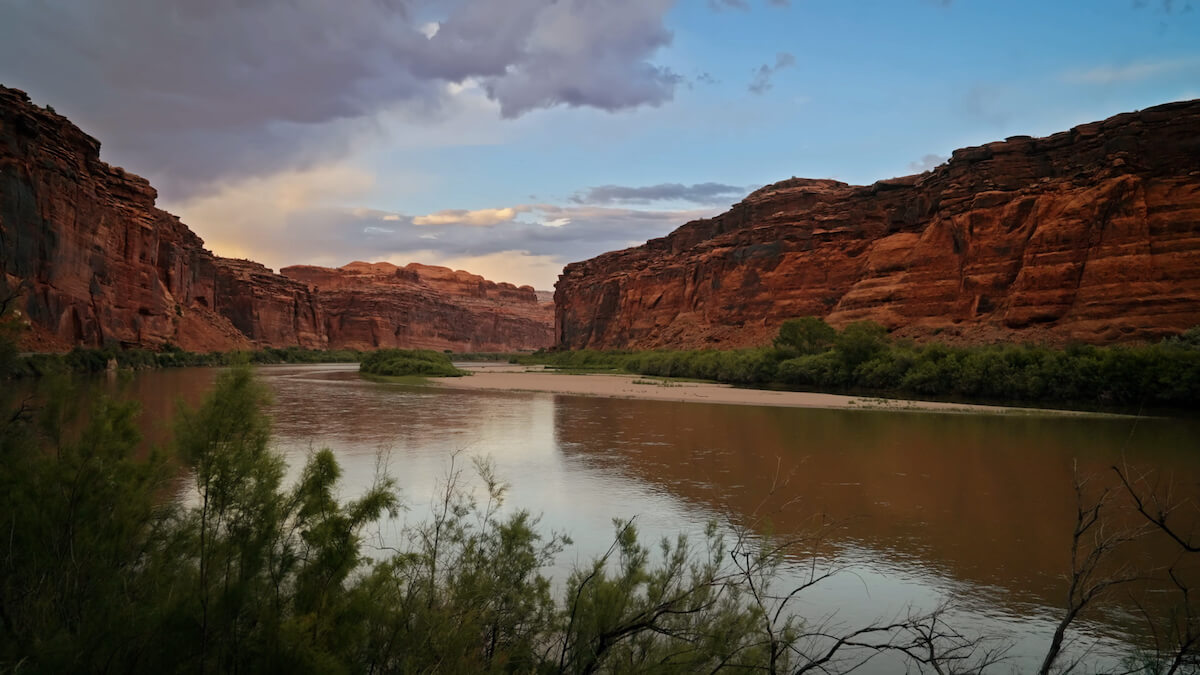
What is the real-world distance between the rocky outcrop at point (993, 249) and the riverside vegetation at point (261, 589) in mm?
36175

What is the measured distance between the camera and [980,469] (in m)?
12.2

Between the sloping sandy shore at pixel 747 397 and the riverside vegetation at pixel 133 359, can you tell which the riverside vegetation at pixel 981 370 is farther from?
the riverside vegetation at pixel 133 359

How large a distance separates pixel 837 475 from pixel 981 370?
18.8m

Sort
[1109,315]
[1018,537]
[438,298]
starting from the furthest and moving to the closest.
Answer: [438,298] → [1109,315] → [1018,537]

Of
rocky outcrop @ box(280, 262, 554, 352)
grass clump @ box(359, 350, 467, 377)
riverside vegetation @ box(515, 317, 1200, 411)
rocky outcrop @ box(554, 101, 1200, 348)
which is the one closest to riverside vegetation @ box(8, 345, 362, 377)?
grass clump @ box(359, 350, 467, 377)

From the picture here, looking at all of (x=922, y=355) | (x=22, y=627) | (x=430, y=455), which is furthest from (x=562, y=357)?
(x=22, y=627)

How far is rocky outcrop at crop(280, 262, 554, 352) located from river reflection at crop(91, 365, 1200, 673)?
347 feet

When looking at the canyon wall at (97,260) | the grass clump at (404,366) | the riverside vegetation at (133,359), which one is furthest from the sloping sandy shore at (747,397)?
the canyon wall at (97,260)

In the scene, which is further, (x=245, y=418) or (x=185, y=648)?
(x=245, y=418)

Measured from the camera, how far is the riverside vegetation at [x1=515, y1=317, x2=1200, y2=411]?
22.2 meters

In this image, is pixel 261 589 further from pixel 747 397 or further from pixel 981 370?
pixel 981 370

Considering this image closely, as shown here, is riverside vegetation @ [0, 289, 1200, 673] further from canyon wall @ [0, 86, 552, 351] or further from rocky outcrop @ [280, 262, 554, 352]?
rocky outcrop @ [280, 262, 554, 352]

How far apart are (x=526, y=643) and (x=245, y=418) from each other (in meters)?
1.85

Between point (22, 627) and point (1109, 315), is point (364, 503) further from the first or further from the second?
point (1109, 315)
